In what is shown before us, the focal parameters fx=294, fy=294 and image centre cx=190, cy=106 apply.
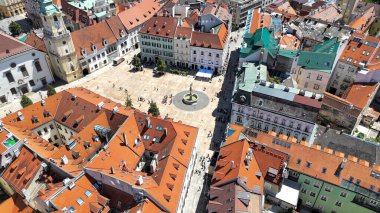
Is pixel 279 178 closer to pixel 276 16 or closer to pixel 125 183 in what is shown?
pixel 125 183

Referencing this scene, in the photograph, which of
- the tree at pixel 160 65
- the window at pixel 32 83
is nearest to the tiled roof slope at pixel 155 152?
the tree at pixel 160 65

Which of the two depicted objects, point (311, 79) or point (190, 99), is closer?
point (311, 79)

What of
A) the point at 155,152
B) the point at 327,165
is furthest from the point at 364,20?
the point at 155,152

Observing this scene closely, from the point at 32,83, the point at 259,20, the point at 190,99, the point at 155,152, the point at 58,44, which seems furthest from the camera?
the point at 259,20

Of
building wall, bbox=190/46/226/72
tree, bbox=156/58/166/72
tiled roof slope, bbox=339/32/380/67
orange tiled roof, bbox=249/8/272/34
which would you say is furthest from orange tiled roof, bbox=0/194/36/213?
tiled roof slope, bbox=339/32/380/67

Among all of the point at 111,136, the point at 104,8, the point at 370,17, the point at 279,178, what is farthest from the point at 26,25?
the point at 370,17

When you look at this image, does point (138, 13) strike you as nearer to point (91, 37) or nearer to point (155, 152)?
point (91, 37)
